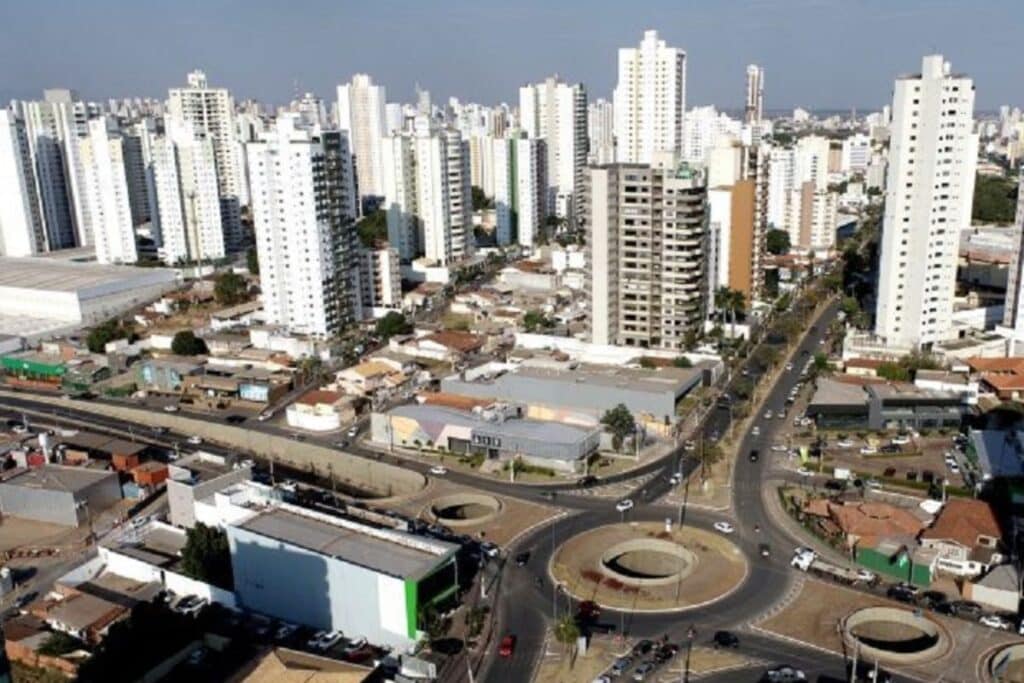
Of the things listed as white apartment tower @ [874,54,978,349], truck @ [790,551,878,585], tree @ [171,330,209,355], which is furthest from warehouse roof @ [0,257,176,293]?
truck @ [790,551,878,585]

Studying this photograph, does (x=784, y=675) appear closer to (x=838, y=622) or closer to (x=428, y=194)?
(x=838, y=622)

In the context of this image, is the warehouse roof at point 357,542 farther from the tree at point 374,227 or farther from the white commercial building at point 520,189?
the white commercial building at point 520,189

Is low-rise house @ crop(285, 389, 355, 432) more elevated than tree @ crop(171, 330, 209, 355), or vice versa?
tree @ crop(171, 330, 209, 355)

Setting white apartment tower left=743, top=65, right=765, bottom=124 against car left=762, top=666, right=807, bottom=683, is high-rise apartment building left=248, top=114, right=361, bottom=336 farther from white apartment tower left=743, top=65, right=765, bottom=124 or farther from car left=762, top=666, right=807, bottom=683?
white apartment tower left=743, top=65, right=765, bottom=124

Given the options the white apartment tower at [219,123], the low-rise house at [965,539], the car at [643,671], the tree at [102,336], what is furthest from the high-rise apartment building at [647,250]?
the white apartment tower at [219,123]

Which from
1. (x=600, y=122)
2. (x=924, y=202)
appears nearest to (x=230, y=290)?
(x=924, y=202)
